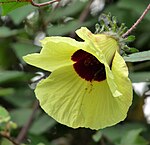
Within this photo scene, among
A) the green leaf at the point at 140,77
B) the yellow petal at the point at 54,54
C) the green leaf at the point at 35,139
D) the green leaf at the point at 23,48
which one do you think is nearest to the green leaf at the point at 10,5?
the yellow petal at the point at 54,54

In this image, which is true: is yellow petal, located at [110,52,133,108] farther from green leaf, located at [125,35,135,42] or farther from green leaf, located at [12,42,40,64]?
green leaf, located at [12,42,40,64]

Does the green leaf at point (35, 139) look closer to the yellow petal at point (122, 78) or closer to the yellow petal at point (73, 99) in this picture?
the yellow petal at point (73, 99)

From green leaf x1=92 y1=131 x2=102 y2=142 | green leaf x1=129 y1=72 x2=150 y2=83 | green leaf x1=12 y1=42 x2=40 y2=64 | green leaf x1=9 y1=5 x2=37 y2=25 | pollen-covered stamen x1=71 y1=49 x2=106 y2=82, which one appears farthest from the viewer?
green leaf x1=12 y1=42 x2=40 y2=64

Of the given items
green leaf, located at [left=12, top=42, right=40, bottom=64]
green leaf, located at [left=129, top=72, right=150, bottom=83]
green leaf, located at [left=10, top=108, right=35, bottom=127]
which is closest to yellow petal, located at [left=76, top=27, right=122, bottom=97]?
green leaf, located at [left=129, top=72, right=150, bottom=83]

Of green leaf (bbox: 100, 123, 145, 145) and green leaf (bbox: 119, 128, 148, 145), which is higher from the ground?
green leaf (bbox: 119, 128, 148, 145)

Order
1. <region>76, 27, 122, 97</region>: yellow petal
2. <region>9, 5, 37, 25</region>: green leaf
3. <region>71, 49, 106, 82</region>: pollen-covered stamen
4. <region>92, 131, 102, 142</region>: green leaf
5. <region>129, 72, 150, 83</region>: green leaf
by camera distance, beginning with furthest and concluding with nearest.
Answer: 1. <region>9, 5, 37, 25</region>: green leaf
2. <region>92, 131, 102, 142</region>: green leaf
3. <region>129, 72, 150, 83</region>: green leaf
4. <region>71, 49, 106, 82</region>: pollen-covered stamen
5. <region>76, 27, 122, 97</region>: yellow petal

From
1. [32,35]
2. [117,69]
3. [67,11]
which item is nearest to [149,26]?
[67,11]

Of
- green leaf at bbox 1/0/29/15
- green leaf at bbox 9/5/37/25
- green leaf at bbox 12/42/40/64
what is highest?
green leaf at bbox 1/0/29/15

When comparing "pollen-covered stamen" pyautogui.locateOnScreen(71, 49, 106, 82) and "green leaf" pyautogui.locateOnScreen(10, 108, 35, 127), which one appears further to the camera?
"green leaf" pyautogui.locateOnScreen(10, 108, 35, 127)
